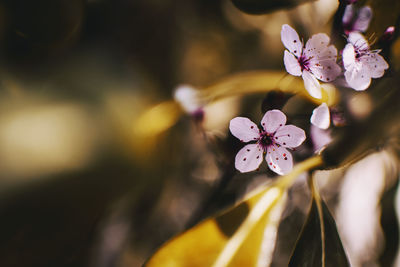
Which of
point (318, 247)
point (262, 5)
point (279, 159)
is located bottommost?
point (318, 247)

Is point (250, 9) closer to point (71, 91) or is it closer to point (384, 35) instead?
point (384, 35)

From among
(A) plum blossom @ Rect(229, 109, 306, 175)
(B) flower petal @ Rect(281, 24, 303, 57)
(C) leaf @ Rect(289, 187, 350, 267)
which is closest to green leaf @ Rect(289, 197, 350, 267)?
(C) leaf @ Rect(289, 187, 350, 267)

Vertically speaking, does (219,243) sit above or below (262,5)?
below

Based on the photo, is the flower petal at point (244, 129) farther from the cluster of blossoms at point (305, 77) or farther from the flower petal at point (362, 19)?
the flower petal at point (362, 19)

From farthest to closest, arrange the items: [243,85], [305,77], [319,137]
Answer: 1. [243,85]
2. [319,137]
3. [305,77]

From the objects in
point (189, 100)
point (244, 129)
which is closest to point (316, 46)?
point (244, 129)

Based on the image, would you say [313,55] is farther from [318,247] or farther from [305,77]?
[318,247]
